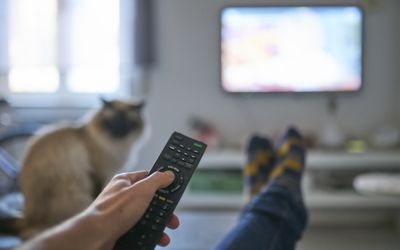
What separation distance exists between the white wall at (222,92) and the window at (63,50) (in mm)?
259

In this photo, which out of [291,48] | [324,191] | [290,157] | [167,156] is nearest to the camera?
[167,156]

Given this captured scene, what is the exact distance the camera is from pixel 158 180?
2.21ft

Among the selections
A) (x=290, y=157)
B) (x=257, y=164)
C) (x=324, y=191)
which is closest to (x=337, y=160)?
(x=324, y=191)

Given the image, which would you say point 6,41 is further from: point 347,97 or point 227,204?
point 347,97

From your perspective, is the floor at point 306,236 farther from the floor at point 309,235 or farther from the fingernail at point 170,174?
the fingernail at point 170,174

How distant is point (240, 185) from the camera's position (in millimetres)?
2664

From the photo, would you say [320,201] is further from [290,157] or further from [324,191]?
[290,157]

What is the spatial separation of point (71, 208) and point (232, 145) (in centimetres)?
158

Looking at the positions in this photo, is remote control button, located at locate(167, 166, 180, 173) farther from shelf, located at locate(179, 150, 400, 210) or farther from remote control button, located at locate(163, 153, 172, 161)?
shelf, located at locate(179, 150, 400, 210)

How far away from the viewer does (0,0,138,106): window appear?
302 cm

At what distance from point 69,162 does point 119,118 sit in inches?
12.6

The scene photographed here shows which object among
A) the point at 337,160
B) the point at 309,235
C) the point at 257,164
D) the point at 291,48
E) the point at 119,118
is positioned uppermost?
the point at 291,48

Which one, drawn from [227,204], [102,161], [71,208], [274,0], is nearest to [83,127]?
[102,161]

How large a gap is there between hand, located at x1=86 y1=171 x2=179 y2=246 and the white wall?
2175mm
